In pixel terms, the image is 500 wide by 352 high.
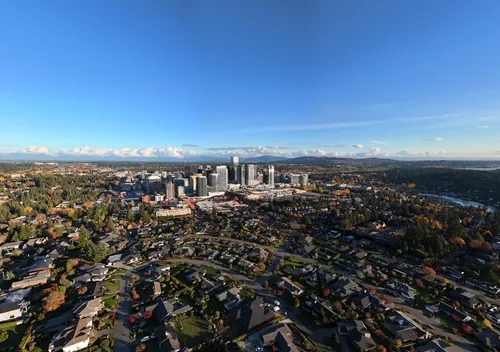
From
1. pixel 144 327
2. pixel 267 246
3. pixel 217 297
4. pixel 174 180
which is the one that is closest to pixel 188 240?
pixel 267 246

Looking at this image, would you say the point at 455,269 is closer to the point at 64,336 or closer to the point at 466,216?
the point at 466,216

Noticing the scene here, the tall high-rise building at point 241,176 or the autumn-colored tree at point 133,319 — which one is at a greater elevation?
the tall high-rise building at point 241,176

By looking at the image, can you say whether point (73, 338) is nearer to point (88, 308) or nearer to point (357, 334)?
point (88, 308)

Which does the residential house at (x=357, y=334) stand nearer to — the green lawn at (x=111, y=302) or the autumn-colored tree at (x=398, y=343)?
the autumn-colored tree at (x=398, y=343)

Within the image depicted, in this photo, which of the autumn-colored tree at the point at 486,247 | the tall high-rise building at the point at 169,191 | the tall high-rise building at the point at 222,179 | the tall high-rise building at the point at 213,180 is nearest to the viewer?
the autumn-colored tree at the point at 486,247

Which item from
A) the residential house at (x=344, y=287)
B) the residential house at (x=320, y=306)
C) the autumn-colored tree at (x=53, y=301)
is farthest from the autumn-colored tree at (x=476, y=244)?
the autumn-colored tree at (x=53, y=301)

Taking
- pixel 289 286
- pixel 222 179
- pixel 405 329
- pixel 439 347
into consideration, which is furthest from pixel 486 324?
pixel 222 179

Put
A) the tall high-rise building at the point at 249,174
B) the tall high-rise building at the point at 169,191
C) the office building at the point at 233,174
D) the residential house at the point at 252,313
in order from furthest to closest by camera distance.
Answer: the office building at the point at 233,174 → the tall high-rise building at the point at 249,174 → the tall high-rise building at the point at 169,191 → the residential house at the point at 252,313

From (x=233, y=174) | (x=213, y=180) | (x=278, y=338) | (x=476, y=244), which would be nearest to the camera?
(x=278, y=338)
